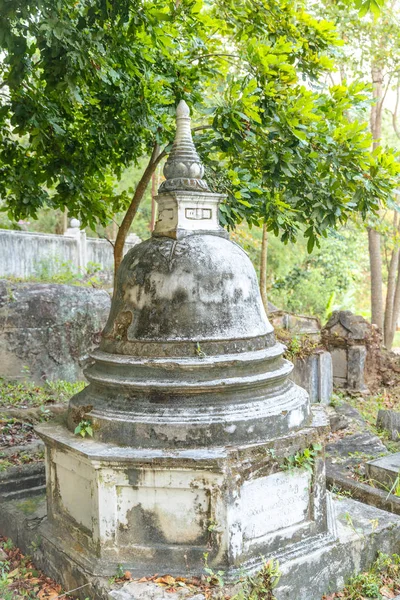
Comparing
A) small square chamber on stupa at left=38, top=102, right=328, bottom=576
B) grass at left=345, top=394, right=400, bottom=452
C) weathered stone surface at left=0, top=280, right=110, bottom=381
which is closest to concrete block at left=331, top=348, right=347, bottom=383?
grass at left=345, top=394, right=400, bottom=452

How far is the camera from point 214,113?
5066 millimetres

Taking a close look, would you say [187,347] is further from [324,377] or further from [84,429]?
[324,377]

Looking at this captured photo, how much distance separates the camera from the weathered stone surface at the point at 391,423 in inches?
306

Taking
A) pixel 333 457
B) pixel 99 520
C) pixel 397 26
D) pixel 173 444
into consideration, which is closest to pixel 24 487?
pixel 99 520

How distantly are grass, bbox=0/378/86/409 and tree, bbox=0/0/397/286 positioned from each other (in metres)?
2.46

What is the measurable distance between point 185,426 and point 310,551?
3.82 ft

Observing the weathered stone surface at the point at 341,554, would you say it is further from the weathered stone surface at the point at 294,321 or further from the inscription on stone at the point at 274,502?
the weathered stone surface at the point at 294,321

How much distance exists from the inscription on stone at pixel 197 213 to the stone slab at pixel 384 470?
328cm

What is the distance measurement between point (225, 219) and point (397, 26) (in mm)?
6833

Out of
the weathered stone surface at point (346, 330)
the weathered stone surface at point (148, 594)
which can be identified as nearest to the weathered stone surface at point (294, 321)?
the weathered stone surface at point (346, 330)

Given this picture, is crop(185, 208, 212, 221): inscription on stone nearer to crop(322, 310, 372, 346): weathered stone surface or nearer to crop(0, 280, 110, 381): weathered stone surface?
crop(0, 280, 110, 381): weathered stone surface

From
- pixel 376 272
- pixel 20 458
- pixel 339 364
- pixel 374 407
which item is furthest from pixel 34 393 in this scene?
pixel 376 272

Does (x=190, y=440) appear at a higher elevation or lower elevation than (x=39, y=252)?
lower

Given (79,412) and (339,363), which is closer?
(79,412)
